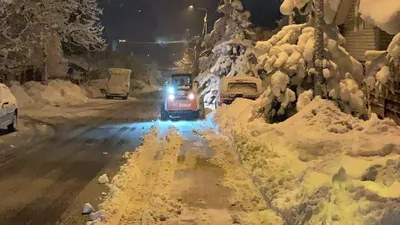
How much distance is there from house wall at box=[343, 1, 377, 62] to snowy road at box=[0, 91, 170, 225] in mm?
8978

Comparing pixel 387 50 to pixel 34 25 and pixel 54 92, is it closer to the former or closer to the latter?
pixel 34 25

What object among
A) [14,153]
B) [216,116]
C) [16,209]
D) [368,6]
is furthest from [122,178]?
[216,116]

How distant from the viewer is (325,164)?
899 centimetres

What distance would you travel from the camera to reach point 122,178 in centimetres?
1050

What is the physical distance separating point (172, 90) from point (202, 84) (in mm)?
10641

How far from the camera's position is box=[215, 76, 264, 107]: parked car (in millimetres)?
25516

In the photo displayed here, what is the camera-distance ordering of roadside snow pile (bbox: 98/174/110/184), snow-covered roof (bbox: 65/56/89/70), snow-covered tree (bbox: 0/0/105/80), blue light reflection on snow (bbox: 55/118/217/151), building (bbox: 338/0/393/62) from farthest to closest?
1. snow-covered roof (bbox: 65/56/89/70)
2. snow-covered tree (bbox: 0/0/105/80)
3. building (bbox: 338/0/393/62)
4. blue light reflection on snow (bbox: 55/118/217/151)
5. roadside snow pile (bbox: 98/174/110/184)

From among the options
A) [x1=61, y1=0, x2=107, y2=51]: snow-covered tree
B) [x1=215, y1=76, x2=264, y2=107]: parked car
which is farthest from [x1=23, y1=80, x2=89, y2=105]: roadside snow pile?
[x1=215, y1=76, x2=264, y2=107]: parked car

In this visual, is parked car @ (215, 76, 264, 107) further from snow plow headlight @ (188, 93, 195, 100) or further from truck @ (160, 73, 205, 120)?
snow plow headlight @ (188, 93, 195, 100)

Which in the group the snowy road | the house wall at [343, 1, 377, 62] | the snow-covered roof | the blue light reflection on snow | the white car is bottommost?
the blue light reflection on snow

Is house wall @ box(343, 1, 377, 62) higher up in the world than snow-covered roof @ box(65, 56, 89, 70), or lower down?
higher up

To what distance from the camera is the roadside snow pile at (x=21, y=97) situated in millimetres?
31791

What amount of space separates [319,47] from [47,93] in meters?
26.1

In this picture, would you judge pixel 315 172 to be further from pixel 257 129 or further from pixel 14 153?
pixel 14 153
